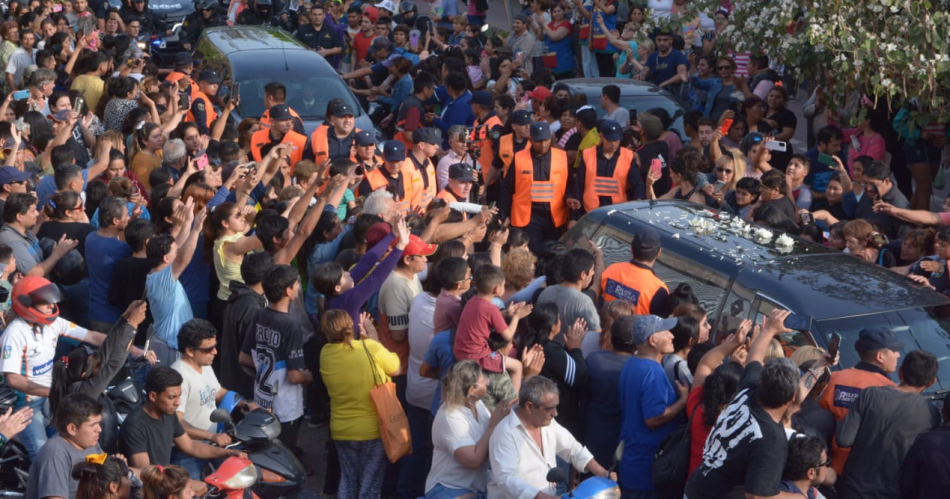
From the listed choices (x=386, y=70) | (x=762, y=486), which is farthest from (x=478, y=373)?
(x=386, y=70)

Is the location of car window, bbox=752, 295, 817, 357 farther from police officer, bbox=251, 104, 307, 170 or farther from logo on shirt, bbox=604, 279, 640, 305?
police officer, bbox=251, 104, 307, 170

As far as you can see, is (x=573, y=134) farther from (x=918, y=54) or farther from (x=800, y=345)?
(x=800, y=345)

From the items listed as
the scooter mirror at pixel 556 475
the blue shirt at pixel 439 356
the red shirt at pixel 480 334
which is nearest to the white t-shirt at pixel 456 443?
the red shirt at pixel 480 334

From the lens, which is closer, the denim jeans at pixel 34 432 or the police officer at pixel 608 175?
the denim jeans at pixel 34 432

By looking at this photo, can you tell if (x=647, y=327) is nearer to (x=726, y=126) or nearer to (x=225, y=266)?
(x=225, y=266)

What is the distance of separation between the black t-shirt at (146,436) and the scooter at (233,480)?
63 centimetres

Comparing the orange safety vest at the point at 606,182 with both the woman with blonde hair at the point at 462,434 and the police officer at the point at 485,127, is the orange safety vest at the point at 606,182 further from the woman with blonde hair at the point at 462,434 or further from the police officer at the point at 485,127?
the woman with blonde hair at the point at 462,434

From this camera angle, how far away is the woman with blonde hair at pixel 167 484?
5.54m

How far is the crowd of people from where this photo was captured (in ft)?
20.1

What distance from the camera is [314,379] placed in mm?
8219

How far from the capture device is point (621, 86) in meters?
14.8

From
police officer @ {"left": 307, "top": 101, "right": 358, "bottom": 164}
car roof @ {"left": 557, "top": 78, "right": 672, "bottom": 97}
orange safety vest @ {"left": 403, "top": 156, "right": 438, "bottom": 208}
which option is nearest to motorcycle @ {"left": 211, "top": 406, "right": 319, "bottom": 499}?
orange safety vest @ {"left": 403, "top": 156, "right": 438, "bottom": 208}

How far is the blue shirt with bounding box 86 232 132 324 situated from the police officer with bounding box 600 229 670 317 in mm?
3530

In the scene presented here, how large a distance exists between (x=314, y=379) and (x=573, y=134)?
498 cm
